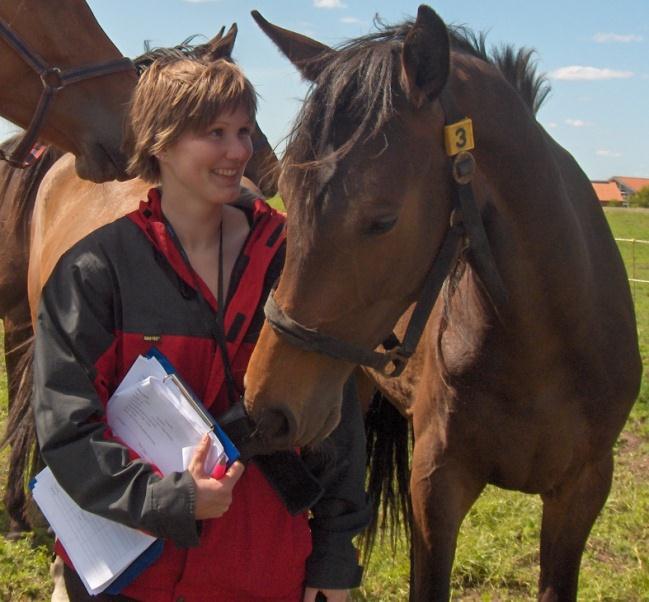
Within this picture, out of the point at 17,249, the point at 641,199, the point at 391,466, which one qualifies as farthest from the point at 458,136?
the point at 641,199

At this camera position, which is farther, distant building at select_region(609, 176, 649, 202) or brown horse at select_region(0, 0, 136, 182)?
distant building at select_region(609, 176, 649, 202)

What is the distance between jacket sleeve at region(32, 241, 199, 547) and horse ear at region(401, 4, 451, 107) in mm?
792

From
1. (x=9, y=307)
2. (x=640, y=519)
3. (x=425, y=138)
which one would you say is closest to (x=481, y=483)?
(x=425, y=138)

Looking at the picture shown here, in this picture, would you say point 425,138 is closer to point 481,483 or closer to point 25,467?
point 481,483

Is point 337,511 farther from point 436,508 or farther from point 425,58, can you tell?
point 425,58

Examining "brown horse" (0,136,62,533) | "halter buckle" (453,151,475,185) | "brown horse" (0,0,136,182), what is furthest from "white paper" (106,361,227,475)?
"brown horse" (0,136,62,533)

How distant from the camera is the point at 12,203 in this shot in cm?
438

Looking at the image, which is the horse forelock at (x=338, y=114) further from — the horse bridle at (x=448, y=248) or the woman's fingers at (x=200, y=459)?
the woman's fingers at (x=200, y=459)

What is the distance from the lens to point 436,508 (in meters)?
2.67

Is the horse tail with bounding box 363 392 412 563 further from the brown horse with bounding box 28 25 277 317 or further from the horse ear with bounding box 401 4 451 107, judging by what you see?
the horse ear with bounding box 401 4 451 107

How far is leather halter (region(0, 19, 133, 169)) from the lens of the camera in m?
3.00

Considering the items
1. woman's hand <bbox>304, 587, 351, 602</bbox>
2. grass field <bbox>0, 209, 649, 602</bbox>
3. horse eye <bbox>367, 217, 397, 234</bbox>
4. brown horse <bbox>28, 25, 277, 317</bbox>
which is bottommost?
grass field <bbox>0, 209, 649, 602</bbox>

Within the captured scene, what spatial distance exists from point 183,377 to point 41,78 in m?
1.72

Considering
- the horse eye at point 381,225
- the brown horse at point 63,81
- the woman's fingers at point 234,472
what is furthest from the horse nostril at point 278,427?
the brown horse at point 63,81
